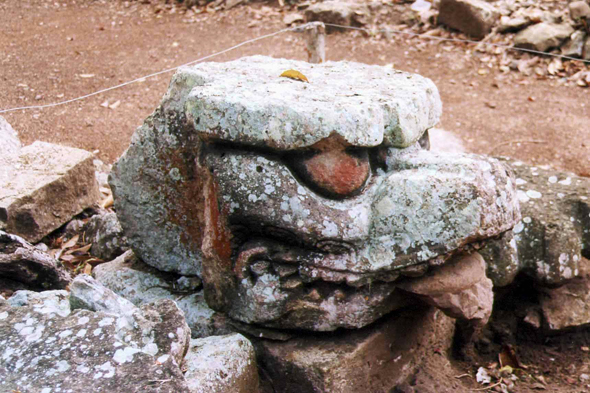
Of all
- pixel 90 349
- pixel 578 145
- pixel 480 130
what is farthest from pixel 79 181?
pixel 578 145

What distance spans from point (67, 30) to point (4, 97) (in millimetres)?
2009

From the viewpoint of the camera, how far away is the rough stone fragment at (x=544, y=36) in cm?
643

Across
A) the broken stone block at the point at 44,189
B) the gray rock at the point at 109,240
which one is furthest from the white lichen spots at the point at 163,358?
the broken stone block at the point at 44,189

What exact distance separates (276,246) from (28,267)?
1.02 metres

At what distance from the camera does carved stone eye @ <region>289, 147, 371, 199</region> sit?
7.54ft

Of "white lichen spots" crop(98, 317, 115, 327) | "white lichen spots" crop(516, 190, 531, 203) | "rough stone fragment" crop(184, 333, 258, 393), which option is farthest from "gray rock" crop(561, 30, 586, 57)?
"white lichen spots" crop(98, 317, 115, 327)

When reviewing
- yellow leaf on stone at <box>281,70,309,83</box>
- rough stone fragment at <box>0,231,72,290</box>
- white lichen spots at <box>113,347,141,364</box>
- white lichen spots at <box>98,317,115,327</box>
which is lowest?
rough stone fragment at <box>0,231,72,290</box>

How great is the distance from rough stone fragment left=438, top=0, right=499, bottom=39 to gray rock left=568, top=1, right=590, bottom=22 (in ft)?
2.31

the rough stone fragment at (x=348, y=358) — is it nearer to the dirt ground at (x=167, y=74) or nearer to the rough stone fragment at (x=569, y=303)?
the rough stone fragment at (x=569, y=303)

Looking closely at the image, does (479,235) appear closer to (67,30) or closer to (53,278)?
(53,278)

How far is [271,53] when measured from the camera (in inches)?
276

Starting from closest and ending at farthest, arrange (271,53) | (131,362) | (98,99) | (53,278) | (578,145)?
(131,362) → (53,278) → (578,145) → (98,99) → (271,53)

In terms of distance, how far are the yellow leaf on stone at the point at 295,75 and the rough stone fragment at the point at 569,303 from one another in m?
1.55

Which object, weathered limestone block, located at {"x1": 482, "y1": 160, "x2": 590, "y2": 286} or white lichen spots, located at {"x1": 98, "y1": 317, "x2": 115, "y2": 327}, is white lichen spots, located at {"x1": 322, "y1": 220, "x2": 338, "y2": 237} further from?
weathered limestone block, located at {"x1": 482, "y1": 160, "x2": 590, "y2": 286}
